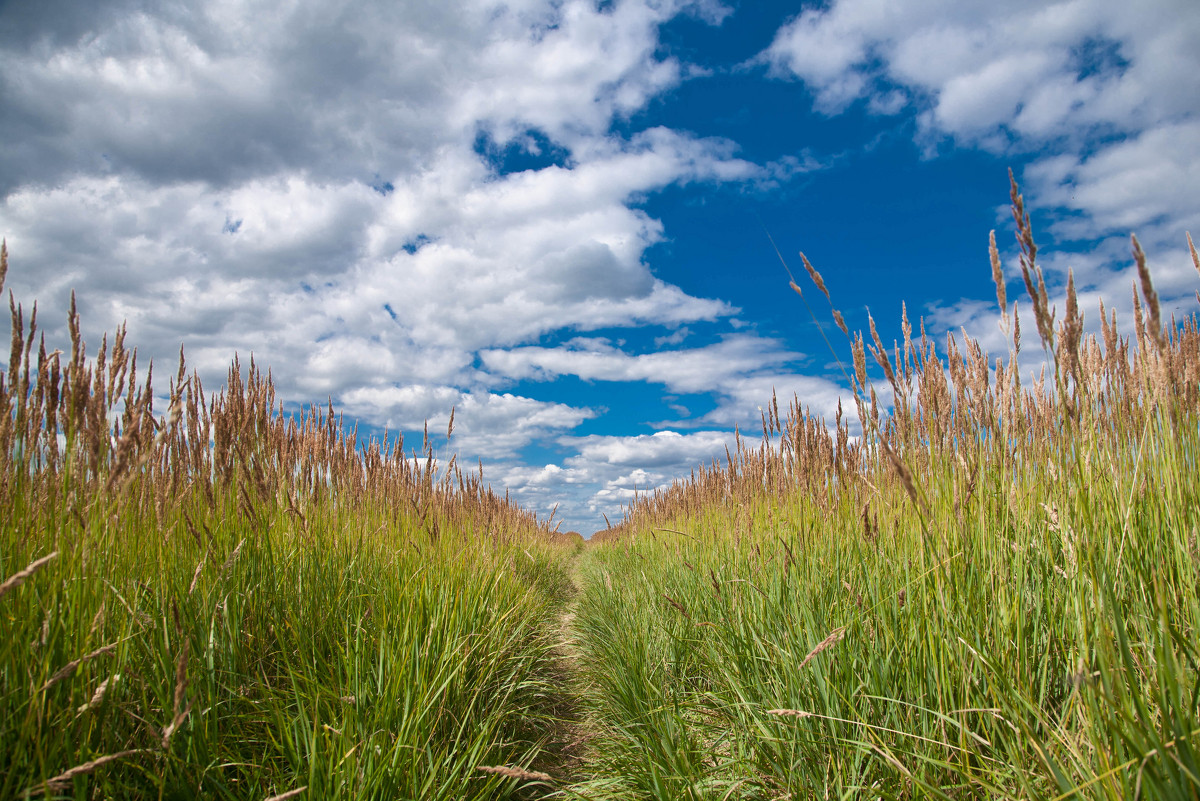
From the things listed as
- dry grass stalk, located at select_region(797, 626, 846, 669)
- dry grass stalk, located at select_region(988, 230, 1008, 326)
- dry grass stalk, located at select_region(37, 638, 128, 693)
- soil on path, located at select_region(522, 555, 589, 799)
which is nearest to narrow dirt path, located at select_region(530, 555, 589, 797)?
soil on path, located at select_region(522, 555, 589, 799)

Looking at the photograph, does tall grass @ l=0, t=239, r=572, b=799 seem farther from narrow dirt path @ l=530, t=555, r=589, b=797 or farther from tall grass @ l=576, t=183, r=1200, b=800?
tall grass @ l=576, t=183, r=1200, b=800

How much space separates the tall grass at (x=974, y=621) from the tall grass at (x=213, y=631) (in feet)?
2.27

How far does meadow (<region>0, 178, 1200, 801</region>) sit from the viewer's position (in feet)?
4.30

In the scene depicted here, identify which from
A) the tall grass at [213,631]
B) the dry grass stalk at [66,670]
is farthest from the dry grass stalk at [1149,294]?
the dry grass stalk at [66,670]

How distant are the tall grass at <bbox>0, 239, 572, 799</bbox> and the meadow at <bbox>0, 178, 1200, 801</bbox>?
0.7 inches

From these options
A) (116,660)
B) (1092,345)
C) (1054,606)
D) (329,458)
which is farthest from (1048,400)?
(329,458)

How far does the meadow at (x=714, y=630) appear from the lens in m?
1.31

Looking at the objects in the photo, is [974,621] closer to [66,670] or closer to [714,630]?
[714,630]

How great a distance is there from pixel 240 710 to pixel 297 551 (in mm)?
800

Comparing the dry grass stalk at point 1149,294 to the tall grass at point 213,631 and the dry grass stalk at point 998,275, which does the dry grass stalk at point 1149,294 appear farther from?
the tall grass at point 213,631

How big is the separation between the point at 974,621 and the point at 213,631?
8.03 ft

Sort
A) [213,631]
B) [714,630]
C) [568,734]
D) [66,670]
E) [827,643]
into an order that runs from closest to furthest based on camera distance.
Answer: [66,670]
[827,643]
[213,631]
[714,630]
[568,734]

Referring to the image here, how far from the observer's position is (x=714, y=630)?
8.91 ft

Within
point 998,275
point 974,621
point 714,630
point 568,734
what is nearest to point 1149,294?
point 998,275
